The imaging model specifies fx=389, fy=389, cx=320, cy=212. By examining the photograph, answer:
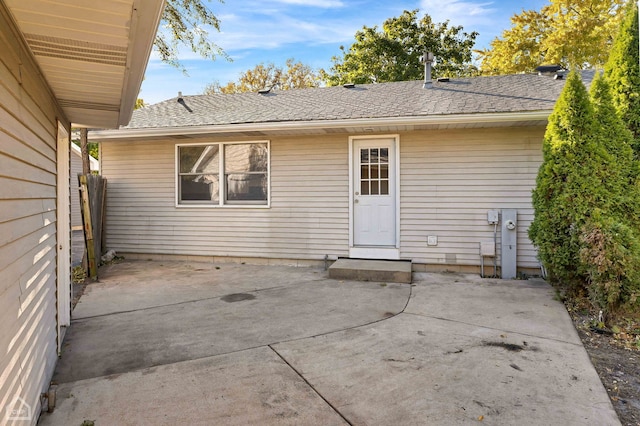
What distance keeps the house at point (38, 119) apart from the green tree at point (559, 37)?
14.9 m

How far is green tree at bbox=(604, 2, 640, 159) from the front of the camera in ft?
14.5

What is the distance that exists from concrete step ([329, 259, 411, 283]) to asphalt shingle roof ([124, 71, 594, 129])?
7.78 feet

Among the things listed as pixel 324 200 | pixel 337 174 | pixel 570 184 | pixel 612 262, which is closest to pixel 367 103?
pixel 337 174

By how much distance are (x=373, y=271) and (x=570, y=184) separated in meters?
2.82

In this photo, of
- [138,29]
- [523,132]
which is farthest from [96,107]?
[523,132]

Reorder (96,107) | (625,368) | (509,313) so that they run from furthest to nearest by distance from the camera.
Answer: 1. (509,313)
2. (96,107)
3. (625,368)

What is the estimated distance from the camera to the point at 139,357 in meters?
3.15

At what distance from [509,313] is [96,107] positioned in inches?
184

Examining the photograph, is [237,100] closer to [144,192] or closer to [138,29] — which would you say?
[144,192]

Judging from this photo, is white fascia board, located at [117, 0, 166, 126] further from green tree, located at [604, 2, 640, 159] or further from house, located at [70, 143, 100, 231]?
house, located at [70, 143, 100, 231]

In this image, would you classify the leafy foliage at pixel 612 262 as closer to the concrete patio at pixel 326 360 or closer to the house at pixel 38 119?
the concrete patio at pixel 326 360

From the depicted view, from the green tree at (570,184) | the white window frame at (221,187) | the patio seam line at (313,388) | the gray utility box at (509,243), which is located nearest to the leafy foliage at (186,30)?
the white window frame at (221,187)

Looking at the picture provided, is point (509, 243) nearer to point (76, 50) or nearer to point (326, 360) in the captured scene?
point (326, 360)

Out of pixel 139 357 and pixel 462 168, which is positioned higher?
pixel 462 168
